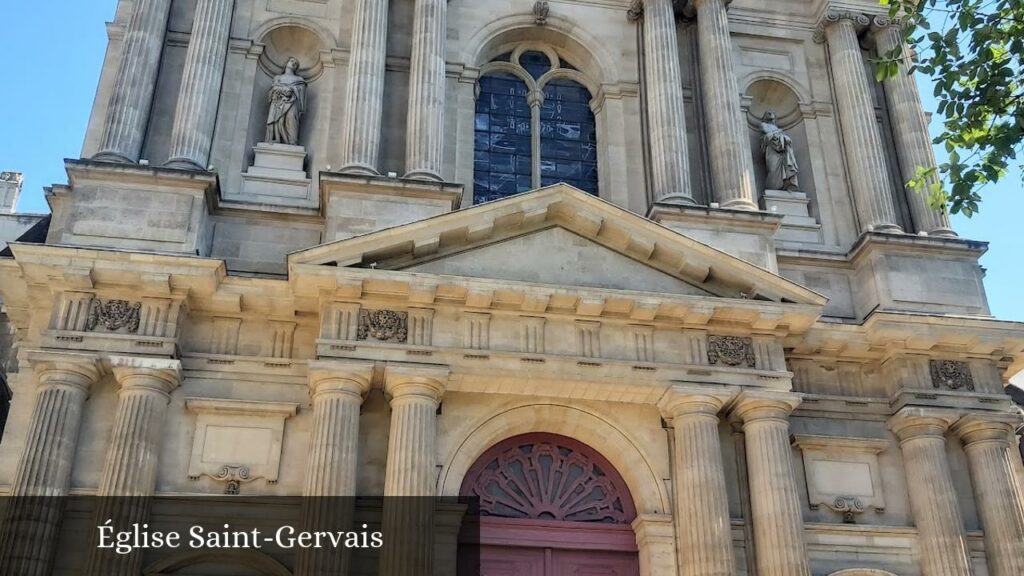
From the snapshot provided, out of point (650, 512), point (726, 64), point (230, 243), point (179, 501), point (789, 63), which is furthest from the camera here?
point (789, 63)

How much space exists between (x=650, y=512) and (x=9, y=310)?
9.28m

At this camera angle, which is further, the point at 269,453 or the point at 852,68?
the point at 852,68

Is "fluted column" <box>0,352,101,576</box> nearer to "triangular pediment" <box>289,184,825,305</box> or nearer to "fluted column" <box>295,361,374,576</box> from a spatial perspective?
"fluted column" <box>295,361,374,576</box>

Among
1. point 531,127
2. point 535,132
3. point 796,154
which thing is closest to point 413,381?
point 535,132

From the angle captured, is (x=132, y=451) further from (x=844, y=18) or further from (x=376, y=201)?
(x=844, y=18)

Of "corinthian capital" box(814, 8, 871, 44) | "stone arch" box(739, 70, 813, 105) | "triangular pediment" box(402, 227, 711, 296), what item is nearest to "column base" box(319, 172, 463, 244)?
"triangular pediment" box(402, 227, 711, 296)

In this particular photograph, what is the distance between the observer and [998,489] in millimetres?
14594

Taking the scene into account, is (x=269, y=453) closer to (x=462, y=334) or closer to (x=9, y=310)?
(x=462, y=334)

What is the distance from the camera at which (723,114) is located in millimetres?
17328

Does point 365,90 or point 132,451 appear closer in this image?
point 132,451

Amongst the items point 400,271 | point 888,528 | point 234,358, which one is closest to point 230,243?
point 234,358

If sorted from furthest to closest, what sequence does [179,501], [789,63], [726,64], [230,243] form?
[789,63] < [726,64] < [230,243] < [179,501]

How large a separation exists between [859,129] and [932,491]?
6.50 meters

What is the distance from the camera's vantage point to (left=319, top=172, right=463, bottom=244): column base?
14875 mm
